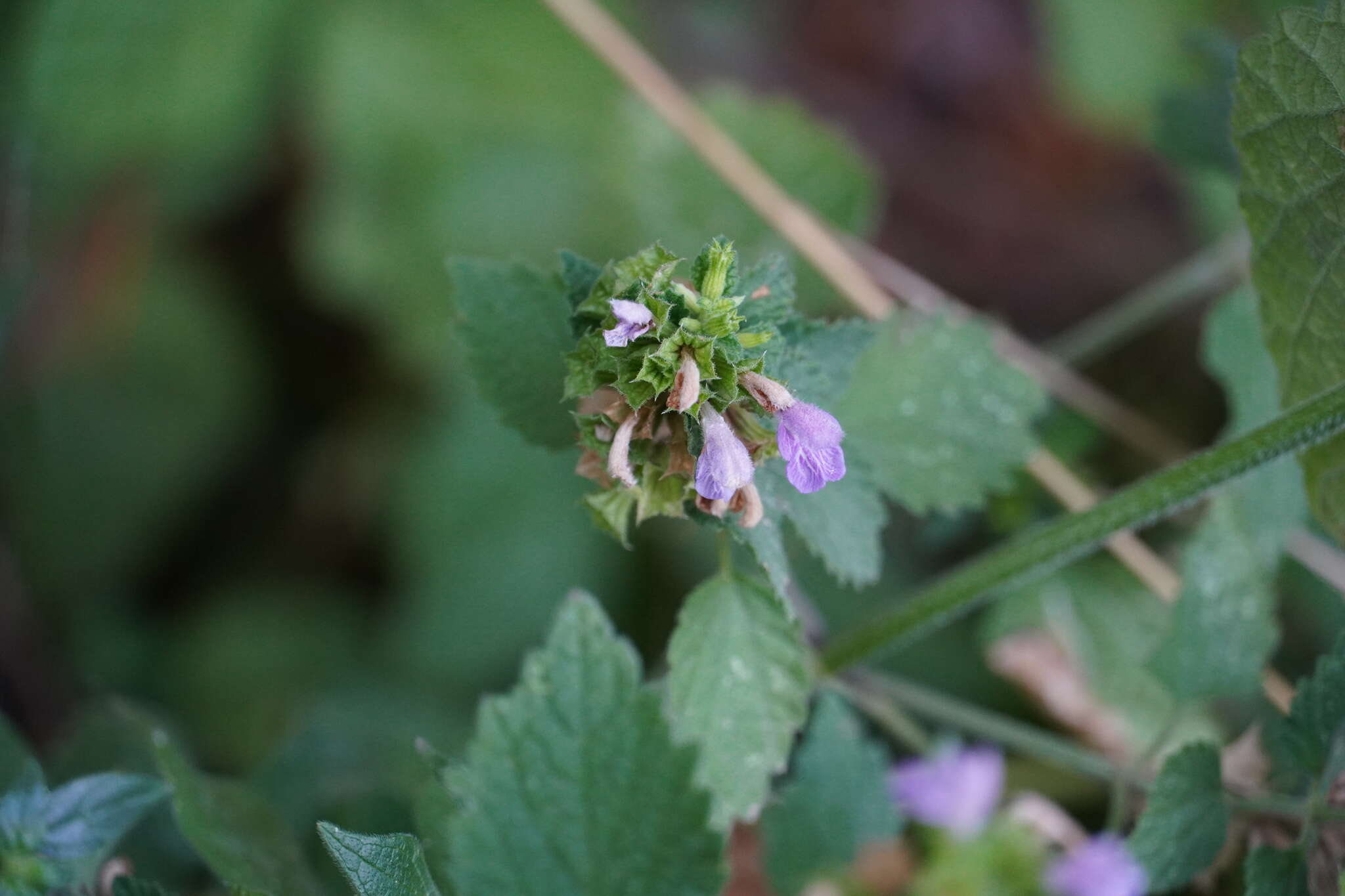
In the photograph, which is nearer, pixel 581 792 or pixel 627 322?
pixel 627 322

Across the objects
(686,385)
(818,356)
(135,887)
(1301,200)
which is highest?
(1301,200)

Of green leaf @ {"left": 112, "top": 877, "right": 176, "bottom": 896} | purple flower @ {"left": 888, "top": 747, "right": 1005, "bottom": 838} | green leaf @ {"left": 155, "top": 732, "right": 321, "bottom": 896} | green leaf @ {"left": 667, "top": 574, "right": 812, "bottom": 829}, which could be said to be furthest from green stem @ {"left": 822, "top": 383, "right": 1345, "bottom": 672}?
green leaf @ {"left": 112, "top": 877, "right": 176, "bottom": 896}

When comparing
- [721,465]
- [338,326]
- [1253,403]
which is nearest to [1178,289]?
[1253,403]

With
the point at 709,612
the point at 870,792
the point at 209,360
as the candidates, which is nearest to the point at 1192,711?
the point at 870,792

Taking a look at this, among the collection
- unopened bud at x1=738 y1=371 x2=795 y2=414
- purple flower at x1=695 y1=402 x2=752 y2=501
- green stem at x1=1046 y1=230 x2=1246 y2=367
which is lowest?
purple flower at x1=695 y1=402 x2=752 y2=501

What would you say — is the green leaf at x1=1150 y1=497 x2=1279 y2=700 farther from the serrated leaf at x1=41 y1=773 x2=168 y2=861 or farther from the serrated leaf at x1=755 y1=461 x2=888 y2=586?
the serrated leaf at x1=41 y1=773 x2=168 y2=861

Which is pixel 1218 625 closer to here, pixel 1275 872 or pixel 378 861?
pixel 1275 872
